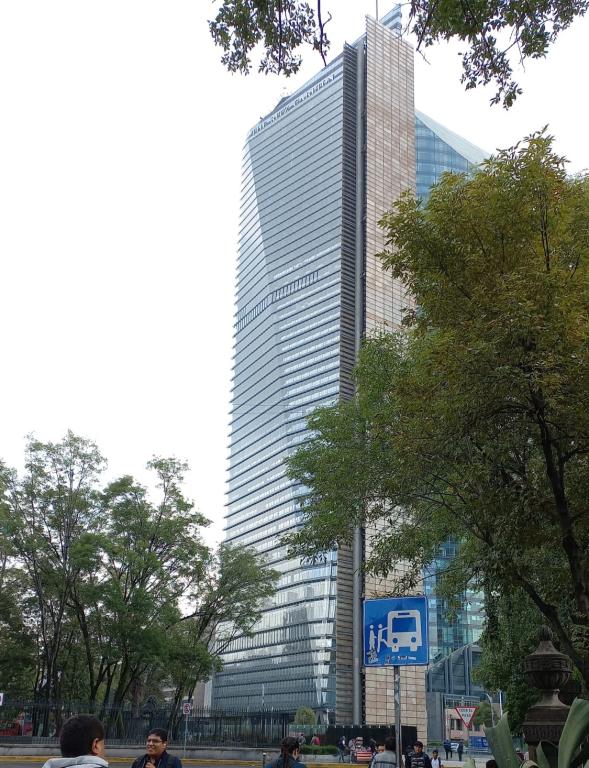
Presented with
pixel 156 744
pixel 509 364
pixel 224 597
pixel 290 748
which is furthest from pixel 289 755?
pixel 224 597

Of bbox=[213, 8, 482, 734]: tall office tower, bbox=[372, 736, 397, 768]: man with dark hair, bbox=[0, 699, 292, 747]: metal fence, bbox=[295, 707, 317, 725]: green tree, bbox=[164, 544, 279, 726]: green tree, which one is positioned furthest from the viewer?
bbox=[295, 707, 317, 725]: green tree

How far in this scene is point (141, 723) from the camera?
3009 centimetres

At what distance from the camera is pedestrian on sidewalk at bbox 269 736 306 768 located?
607 centimetres

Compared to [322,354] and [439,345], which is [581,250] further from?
[322,354]

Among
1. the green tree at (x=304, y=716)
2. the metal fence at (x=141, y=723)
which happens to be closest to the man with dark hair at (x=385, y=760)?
the metal fence at (x=141, y=723)

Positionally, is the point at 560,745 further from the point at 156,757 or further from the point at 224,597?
the point at 224,597

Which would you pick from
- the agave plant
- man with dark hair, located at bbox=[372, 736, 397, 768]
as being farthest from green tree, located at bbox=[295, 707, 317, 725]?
the agave plant

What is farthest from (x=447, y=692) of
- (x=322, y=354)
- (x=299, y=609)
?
(x=322, y=354)

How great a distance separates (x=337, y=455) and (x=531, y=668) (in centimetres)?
1083

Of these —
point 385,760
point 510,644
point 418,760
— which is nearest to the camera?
point 385,760

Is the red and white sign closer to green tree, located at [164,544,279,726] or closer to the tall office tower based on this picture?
green tree, located at [164,544,279,726]

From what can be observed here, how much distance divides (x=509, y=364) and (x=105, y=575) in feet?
87.8

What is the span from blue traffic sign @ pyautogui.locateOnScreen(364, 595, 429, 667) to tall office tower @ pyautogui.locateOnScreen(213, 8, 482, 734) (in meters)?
60.8

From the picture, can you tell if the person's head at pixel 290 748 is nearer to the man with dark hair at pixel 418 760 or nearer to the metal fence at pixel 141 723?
the man with dark hair at pixel 418 760
